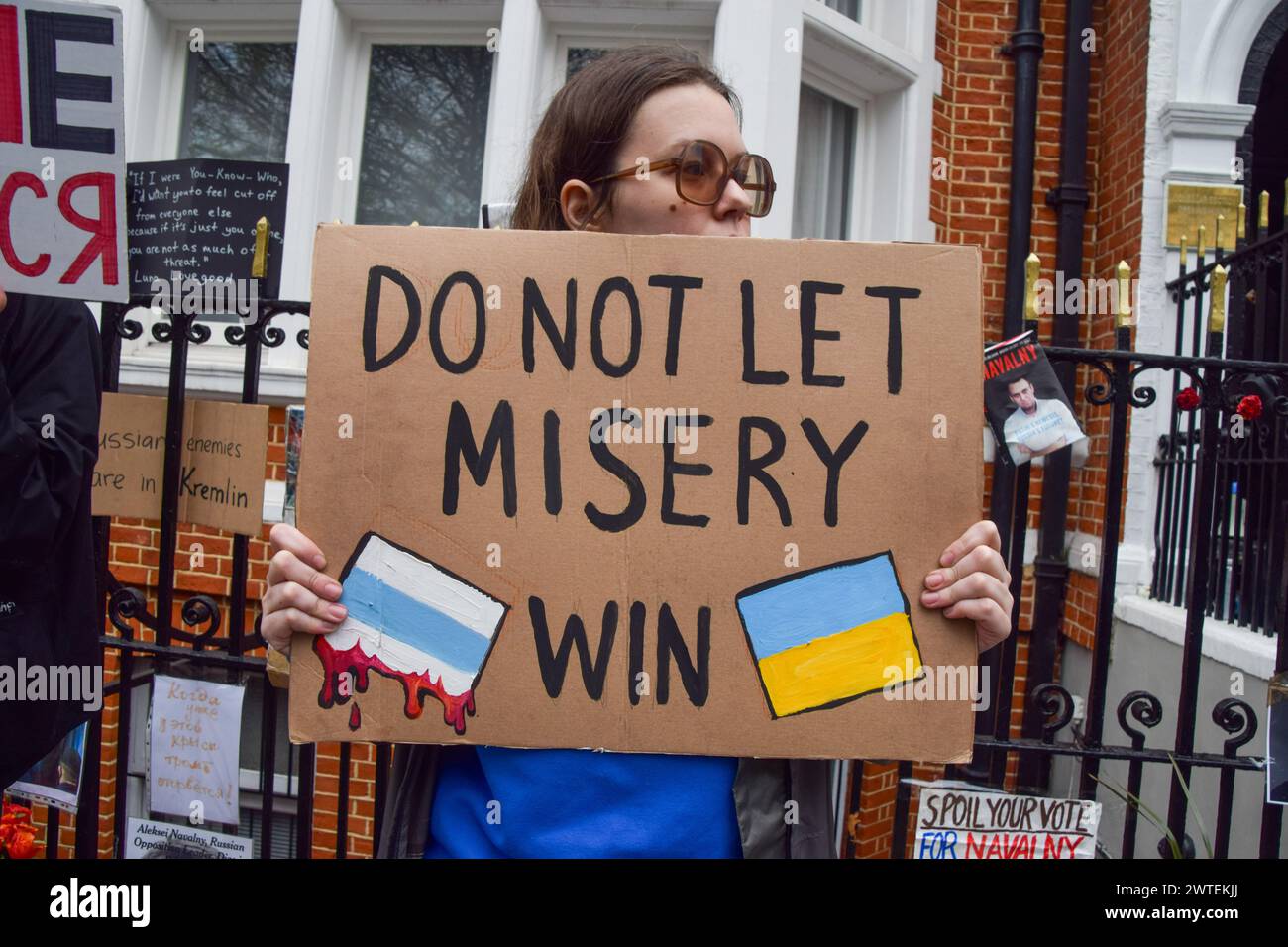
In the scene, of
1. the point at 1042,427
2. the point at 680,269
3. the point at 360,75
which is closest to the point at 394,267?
the point at 680,269

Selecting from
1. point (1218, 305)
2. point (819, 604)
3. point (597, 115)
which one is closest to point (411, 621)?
point (819, 604)

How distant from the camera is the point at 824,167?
4938 millimetres

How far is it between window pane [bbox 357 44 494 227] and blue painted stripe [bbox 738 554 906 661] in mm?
3681

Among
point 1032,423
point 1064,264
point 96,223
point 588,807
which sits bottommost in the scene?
point 588,807

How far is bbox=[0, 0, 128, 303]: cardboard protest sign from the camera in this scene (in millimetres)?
1467

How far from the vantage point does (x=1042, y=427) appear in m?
1.90

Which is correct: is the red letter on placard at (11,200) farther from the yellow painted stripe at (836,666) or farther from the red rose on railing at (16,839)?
the red rose on railing at (16,839)

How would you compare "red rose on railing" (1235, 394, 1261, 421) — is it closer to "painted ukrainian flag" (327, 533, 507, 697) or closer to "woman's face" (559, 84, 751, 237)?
"woman's face" (559, 84, 751, 237)

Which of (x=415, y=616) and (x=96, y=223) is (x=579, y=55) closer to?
(x=96, y=223)

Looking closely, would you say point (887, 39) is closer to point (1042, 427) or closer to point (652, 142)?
point (1042, 427)

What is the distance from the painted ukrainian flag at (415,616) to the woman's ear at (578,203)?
57 centimetres

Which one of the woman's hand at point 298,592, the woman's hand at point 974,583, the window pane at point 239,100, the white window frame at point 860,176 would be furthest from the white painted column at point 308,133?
the woman's hand at point 974,583

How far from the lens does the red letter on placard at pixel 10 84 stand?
146 cm

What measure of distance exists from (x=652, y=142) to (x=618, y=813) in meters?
0.94
